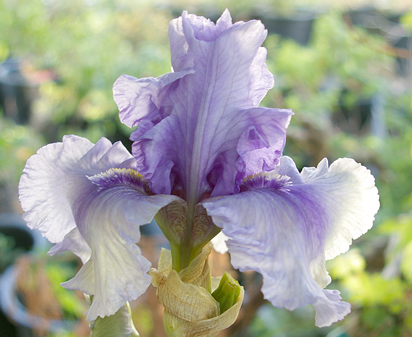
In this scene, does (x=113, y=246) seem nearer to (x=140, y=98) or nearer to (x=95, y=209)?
(x=95, y=209)

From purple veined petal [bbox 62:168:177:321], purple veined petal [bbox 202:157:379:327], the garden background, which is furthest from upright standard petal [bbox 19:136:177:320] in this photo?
the garden background

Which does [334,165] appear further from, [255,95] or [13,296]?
[13,296]

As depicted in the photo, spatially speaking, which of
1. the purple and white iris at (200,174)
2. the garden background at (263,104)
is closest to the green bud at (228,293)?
the purple and white iris at (200,174)

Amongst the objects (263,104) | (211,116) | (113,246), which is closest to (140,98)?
(211,116)

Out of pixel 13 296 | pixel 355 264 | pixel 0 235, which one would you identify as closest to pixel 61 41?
pixel 0 235

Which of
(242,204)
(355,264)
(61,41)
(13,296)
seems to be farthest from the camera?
(61,41)

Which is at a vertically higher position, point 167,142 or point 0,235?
point 167,142
